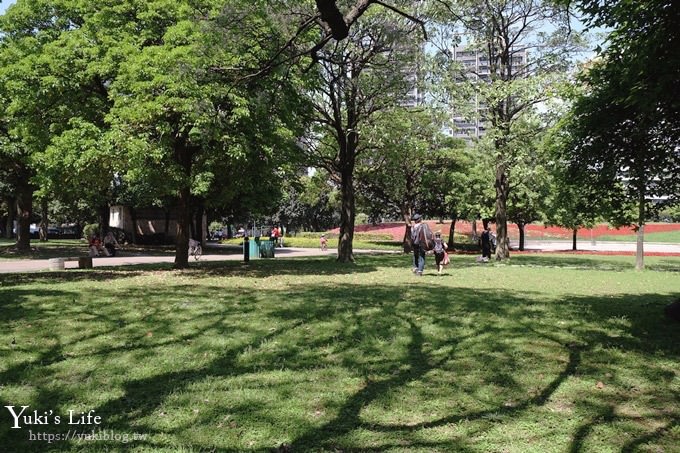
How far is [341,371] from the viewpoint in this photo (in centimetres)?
544

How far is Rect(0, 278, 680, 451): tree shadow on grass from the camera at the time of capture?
411cm

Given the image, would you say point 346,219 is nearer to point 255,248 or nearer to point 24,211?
point 255,248

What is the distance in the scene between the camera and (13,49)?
57.6ft

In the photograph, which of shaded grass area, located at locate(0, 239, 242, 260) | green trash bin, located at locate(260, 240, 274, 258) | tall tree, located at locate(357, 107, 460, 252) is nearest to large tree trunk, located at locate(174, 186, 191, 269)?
green trash bin, located at locate(260, 240, 274, 258)

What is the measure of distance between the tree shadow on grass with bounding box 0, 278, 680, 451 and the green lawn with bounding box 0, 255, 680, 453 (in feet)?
0.07

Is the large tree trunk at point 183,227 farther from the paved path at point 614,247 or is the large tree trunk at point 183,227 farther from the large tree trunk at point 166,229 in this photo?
the paved path at point 614,247

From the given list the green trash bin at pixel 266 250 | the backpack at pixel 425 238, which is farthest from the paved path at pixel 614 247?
the backpack at pixel 425 238

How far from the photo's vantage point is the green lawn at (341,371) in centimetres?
393

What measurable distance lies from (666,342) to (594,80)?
4.84 m

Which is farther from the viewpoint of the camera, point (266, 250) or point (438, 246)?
point (266, 250)

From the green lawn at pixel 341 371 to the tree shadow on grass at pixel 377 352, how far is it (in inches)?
0.9

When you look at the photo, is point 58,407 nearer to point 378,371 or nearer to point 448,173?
point 378,371

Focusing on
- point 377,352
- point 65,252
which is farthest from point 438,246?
point 65,252

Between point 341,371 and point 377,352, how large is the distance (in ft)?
2.85
